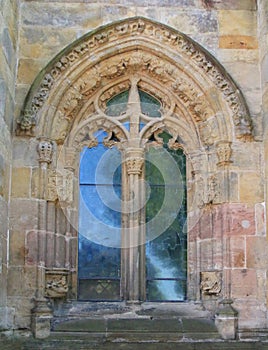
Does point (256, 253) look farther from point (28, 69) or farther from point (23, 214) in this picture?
point (28, 69)

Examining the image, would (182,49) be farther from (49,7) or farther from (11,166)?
(11,166)

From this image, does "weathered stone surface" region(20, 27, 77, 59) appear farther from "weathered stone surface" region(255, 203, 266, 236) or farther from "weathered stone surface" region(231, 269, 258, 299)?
"weathered stone surface" region(231, 269, 258, 299)

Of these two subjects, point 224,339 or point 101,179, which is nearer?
point 224,339

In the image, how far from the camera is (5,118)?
7.32 metres

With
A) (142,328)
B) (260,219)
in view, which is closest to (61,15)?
(260,219)

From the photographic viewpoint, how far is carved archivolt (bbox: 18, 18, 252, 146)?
7.77 m

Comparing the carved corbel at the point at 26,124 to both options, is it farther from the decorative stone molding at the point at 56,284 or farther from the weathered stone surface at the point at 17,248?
the decorative stone molding at the point at 56,284

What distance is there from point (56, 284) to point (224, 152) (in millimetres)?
2142

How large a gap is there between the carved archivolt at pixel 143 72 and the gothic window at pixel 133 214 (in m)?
0.31

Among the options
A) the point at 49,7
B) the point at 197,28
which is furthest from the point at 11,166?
the point at 197,28

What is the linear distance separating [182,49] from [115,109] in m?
0.97

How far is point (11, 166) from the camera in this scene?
756 cm

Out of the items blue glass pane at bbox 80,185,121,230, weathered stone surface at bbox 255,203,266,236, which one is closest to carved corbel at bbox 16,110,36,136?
blue glass pane at bbox 80,185,121,230

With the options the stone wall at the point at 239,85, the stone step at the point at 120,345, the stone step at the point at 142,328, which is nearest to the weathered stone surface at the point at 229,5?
the stone wall at the point at 239,85
